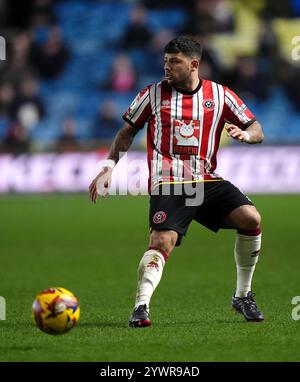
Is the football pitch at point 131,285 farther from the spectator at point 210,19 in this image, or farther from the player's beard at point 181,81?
the spectator at point 210,19

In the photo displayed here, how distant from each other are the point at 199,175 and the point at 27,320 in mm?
1686

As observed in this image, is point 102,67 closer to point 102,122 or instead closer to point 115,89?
point 115,89

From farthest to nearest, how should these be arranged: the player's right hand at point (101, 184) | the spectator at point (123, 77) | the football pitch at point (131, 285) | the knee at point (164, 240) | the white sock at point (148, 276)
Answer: the spectator at point (123, 77) < the player's right hand at point (101, 184) < the knee at point (164, 240) < the white sock at point (148, 276) < the football pitch at point (131, 285)

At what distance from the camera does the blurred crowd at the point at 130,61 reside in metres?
22.4

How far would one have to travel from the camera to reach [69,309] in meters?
6.11

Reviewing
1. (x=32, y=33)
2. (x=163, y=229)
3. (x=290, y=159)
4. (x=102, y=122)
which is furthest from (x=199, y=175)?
(x=32, y=33)

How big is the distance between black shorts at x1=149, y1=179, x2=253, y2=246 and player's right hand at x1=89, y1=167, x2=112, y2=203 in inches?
13.9

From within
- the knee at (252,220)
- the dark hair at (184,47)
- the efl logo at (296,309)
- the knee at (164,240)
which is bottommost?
the efl logo at (296,309)

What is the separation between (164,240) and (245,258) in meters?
0.76

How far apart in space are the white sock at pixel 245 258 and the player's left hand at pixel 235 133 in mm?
861

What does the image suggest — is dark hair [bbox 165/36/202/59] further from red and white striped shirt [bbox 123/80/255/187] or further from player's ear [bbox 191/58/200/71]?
red and white striped shirt [bbox 123/80/255/187]

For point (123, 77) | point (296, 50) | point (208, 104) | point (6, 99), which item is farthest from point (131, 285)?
point (296, 50)

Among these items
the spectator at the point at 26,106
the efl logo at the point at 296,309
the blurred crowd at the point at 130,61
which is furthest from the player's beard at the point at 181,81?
the spectator at the point at 26,106

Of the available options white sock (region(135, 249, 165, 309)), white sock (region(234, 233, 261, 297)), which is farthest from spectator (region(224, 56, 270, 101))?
white sock (region(135, 249, 165, 309))
